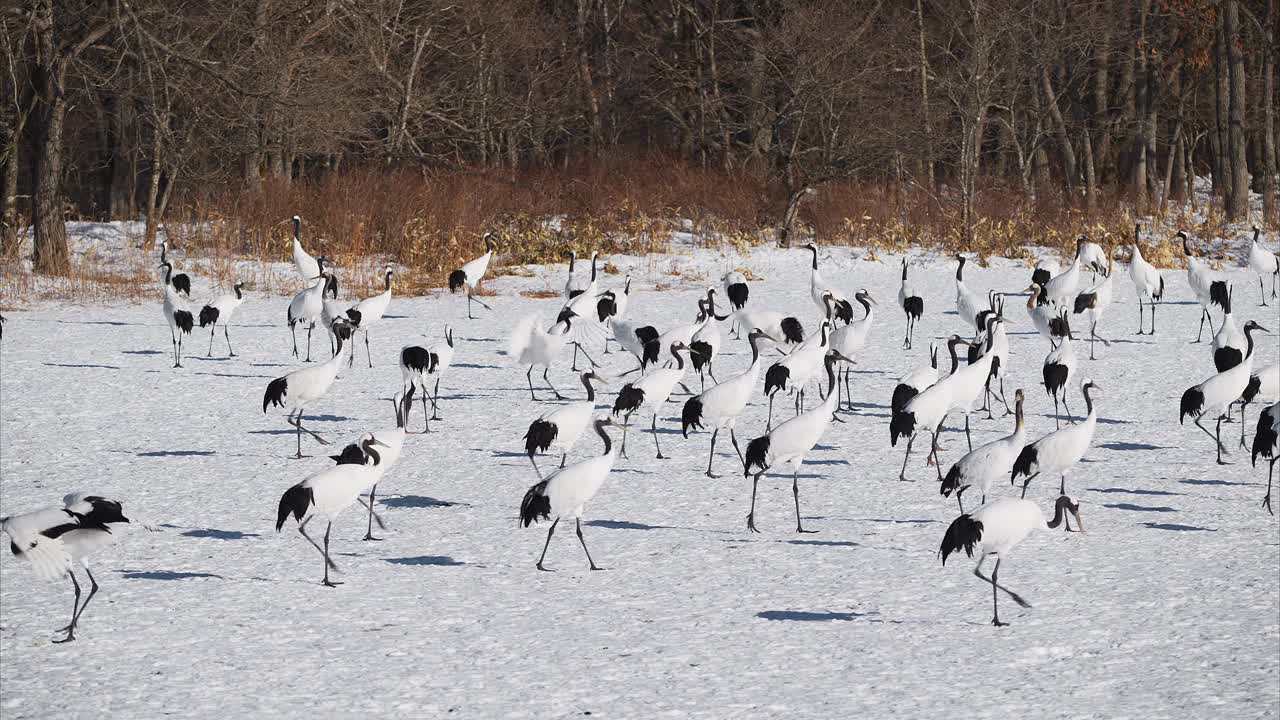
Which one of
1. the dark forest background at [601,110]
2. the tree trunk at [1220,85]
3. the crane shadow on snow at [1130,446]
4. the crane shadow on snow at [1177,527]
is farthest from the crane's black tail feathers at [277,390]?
the tree trunk at [1220,85]

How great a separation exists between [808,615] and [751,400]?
582 cm

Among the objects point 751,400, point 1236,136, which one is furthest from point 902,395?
point 1236,136

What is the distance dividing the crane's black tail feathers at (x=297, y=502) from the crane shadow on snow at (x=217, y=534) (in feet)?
4.02

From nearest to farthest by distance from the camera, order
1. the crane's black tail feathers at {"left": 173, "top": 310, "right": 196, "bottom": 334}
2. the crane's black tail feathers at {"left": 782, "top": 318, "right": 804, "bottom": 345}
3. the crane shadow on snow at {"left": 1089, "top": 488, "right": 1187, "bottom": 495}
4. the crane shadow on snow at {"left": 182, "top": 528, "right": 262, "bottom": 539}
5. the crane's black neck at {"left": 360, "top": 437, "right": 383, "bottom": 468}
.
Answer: the crane's black neck at {"left": 360, "top": 437, "right": 383, "bottom": 468}, the crane shadow on snow at {"left": 182, "top": 528, "right": 262, "bottom": 539}, the crane shadow on snow at {"left": 1089, "top": 488, "right": 1187, "bottom": 495}, the crane's black tail feathers at {"left": 782, "top": 318, "right": 804, "bottom": 345}, the crane's black tail feathers at {"left": 173, "top": 310, "right": 196, "bottom": 334}

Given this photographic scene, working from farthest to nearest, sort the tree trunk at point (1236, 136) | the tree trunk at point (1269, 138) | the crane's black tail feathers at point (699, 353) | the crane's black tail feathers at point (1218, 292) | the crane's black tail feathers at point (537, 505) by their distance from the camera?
1. the tree trunk at point (1236, 136)
2. the tree trunk at point (1269, 138)
3. the crane's black tail feathers at point (1218, 292)
4. the crane's black tail feathers at point (699, 353)
5. the crane's black tail feathers at point (537, 505)

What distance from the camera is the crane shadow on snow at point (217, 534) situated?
28.0 ft

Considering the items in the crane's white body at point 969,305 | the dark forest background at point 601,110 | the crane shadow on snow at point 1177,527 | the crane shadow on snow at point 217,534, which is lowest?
the crane shadow on snow at point 217,534

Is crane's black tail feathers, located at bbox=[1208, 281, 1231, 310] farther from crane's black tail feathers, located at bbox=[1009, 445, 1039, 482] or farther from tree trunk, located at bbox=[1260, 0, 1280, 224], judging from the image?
tree trunk, located at bbox=[1260, 0, 1280, 224]

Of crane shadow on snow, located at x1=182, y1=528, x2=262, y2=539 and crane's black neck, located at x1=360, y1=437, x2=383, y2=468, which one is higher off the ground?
crane's black neck, located at x1=360, y1=437, x2=383, y2=468

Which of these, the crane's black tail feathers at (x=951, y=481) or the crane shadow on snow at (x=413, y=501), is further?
the crane shadow on snow at (x=413, y=501)

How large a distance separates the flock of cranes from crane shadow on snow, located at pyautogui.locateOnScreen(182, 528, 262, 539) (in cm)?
50

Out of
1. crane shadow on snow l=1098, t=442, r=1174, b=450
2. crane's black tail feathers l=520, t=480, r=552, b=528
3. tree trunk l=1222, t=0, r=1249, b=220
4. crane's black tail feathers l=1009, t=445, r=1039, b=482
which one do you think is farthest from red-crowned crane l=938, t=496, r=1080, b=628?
tree trunk l=1222, t=0, r=1249, b=220

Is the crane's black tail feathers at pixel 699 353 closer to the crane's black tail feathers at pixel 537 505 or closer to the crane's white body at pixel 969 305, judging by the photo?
the crane's white body at pixel 969 305

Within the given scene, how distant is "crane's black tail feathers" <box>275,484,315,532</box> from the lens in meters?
7.39
